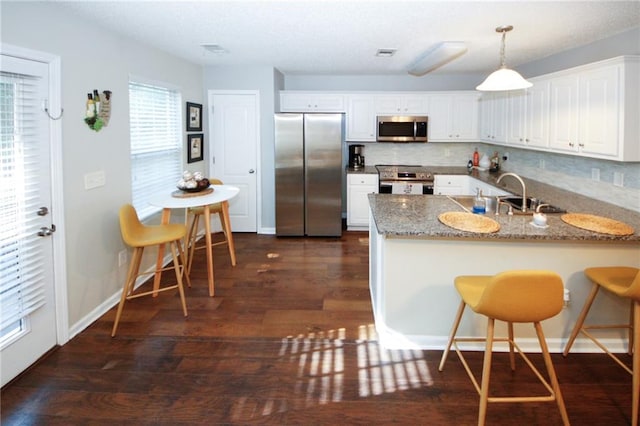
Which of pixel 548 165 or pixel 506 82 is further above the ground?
pixel 506 82

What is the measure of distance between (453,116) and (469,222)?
409 cm

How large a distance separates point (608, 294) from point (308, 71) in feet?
15.7

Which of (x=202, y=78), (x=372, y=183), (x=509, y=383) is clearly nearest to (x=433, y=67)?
(x=372, y=183)

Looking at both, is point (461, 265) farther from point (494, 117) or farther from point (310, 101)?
point (310, 101)

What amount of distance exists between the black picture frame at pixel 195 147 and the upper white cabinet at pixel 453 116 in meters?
3.26

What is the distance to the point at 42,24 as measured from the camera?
291 cm

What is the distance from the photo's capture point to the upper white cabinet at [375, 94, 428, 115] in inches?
263

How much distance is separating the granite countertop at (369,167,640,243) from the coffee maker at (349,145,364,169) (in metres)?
2.76

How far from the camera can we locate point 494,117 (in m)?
6.02

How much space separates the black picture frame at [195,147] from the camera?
573 cm

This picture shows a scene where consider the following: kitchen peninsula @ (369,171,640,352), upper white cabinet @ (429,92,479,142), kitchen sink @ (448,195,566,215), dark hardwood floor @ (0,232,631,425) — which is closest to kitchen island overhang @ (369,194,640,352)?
kitchen peninsula @ (369,171,640,352)

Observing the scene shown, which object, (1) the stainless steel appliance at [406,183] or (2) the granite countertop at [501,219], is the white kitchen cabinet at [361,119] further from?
(2) the granite countertop at [501,219]

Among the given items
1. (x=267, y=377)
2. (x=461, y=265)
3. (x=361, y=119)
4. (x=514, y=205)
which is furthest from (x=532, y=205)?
(x=361, y=119)

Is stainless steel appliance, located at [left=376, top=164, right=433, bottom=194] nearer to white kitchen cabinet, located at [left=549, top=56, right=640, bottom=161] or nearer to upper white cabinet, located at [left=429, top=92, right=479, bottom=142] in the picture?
upper white cabinet, located at [left=429, top=92, right=479, bottom=142]
